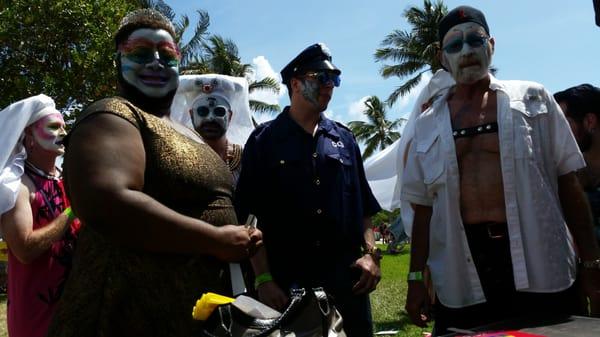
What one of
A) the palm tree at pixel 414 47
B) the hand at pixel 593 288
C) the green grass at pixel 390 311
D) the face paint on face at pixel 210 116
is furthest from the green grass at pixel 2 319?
the palm tree at pixel 414 47

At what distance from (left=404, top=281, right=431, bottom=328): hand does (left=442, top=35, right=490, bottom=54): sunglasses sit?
124 cm

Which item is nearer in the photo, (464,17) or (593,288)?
(593,288)

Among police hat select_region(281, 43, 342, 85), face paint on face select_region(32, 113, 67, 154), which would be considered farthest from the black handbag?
face paint on face select_region(32, 113, 67, 154)

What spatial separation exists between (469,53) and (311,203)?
44.9 inches

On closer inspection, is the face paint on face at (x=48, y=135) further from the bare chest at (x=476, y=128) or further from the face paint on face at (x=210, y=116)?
the bare chest at (x=476, y=128)

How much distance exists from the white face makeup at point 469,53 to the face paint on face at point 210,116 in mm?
1710

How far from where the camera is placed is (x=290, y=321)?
5.46 feet

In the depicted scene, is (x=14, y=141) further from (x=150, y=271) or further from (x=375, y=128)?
(x=375, y=128)

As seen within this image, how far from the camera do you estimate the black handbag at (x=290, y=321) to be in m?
1.55

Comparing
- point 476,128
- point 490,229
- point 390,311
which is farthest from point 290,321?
point 390,311

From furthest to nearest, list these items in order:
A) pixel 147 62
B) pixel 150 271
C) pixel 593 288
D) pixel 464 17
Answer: pixel 464 17 → pixel 593 288 → pixel 147 62 → pixel 150 271

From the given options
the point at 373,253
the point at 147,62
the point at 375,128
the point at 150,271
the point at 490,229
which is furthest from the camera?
the point at 375,128

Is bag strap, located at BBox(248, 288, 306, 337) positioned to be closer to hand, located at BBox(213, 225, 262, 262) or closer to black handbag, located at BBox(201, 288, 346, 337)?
black handbag, located at BBox(201, 288, 346, 337)

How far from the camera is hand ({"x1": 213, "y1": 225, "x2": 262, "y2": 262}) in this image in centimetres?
174
